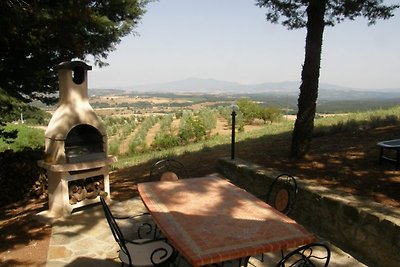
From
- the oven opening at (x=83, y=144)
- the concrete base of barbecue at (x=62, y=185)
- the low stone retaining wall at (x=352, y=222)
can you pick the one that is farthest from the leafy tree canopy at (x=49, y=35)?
the low stone retaining wall at (x=352, y=222)

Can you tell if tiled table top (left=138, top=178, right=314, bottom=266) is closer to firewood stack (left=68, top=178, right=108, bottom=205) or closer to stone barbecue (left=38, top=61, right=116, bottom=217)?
stone barbecue (left=38, top=61, right=116, bottom=217)

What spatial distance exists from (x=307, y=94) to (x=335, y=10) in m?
2.66

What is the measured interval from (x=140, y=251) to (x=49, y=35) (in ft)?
19.7

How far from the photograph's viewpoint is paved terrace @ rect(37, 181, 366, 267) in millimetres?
4402

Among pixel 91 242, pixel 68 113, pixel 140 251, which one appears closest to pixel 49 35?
pixel 68 113

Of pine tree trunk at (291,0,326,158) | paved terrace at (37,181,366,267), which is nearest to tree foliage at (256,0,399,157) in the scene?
pine tree trunk at (291,0,326,158)

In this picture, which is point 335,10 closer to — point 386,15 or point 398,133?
point 386,15

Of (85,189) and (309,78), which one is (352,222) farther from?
(85,189)

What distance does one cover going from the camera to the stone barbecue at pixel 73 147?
19.5ft

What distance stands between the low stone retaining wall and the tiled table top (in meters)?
1.48

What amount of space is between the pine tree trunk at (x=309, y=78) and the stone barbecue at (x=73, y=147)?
4252 millimetres

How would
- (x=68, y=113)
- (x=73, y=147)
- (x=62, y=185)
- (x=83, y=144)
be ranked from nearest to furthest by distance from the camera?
1. (x=68, y=113)
2. (x=62, y=185)
3. (x=73, y=147)
4. (x=83, y=144)

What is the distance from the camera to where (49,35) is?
7.58m

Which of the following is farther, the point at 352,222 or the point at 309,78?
the point at 309,78
